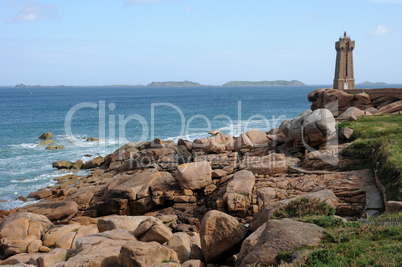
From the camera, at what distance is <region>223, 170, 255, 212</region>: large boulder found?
54.4 ft

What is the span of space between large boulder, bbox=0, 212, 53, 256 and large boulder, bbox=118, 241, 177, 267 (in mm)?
6680

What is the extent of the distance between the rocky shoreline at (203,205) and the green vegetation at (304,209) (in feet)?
0.11

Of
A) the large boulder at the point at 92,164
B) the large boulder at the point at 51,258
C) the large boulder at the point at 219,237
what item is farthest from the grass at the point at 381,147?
the large boulder at the point at 92,164

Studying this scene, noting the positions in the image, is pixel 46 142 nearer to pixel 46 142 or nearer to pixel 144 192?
pixel 46 142

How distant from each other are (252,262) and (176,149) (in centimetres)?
2038

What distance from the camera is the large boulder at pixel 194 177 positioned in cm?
1981

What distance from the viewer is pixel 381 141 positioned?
59.7 feet

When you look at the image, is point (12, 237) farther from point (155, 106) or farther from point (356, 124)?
point (155, 106)

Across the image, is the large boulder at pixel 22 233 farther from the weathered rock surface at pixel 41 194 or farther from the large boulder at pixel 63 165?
the large boulder at pixel 63 165

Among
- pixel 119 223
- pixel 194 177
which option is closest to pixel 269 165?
pixel 194 177

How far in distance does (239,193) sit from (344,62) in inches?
1339

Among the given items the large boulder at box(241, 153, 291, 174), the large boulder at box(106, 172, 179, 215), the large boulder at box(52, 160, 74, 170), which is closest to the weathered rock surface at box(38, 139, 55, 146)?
the large boulder at box(52, 160, 74, 170)

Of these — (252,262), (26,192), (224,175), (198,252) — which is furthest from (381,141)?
(26,192)

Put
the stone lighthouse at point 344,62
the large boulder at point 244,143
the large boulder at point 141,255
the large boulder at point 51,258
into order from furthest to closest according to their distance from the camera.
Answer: the stone lighthouse at point 344,62 → the large boulder at point 244,143 → the large boulder at point 51,258 → the large boulder at point 141,255
